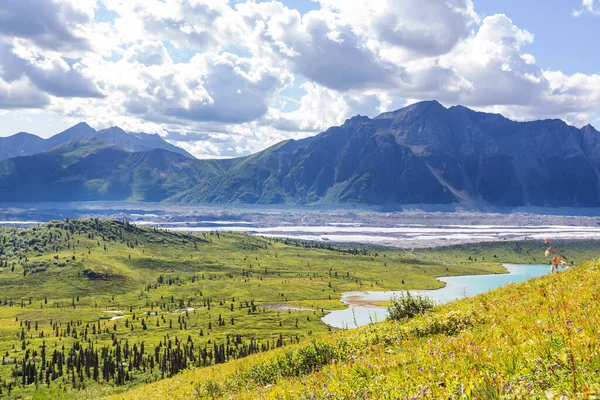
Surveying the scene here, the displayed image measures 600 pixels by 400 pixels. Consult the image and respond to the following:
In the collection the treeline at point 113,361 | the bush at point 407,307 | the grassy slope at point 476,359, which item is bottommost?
the treeline at point 113,361

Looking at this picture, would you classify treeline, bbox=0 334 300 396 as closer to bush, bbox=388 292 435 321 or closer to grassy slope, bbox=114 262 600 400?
bush, bbox=388 292 435 321

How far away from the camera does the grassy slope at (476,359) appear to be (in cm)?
823

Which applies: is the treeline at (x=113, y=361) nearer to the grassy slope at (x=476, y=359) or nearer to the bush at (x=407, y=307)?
the bush at (x=407, y=307)

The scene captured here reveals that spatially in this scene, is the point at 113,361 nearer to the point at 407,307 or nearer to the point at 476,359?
the point at 407,307

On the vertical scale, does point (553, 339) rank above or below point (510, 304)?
above

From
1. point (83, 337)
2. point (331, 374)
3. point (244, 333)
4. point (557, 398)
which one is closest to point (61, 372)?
point (83, 337)

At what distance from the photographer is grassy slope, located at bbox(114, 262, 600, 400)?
27.0 feet

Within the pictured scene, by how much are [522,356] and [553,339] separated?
1.11 m

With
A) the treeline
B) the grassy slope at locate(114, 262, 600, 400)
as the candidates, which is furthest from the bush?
the treeline

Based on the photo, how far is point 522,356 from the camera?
10.0m

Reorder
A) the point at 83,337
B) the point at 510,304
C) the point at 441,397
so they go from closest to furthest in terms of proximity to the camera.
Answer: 1. the point at 441,397
2. the point at 510,304
3. the point at 83,337

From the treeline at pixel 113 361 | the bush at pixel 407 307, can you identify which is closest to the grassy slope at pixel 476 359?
the bush at pixel 407 307

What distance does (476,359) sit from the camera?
10945mm

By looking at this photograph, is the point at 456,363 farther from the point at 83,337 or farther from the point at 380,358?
the point at 83,337
